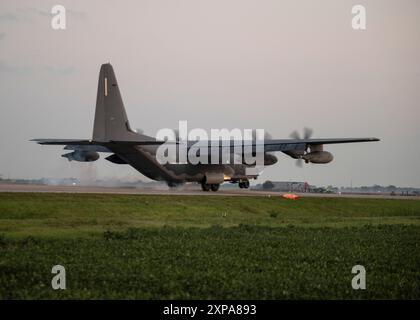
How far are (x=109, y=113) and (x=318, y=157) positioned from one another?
18.2 metres

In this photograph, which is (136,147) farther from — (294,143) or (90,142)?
(294,143)

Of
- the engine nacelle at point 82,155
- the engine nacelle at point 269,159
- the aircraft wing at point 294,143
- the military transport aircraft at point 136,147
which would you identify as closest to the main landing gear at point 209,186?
the military transport aircraft at point 136,147

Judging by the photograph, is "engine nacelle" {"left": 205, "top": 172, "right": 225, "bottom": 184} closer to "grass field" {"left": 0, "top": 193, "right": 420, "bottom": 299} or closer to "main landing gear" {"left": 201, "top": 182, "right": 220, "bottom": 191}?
"main landing gear" {"left": 201, "top": 182, "right": 220, "bottom": 191}

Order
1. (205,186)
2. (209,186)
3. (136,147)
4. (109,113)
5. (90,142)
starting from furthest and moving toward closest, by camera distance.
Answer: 1. (209,186)
2. (205,186)
3. (109,113)
4. (136,147)
5. (90,142)

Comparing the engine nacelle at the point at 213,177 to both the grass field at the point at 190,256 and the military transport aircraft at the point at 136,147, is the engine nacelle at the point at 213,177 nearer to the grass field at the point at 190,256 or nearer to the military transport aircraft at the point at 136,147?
the military transport aircraft at the point at 136,147

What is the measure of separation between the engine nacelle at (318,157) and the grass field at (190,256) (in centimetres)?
1690

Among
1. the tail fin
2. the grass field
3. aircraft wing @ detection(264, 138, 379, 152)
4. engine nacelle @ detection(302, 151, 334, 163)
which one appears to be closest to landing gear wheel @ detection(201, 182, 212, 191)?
aircraft wing @ detection(264, 138, 379, 152)

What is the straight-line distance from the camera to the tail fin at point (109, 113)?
54438 millimetres

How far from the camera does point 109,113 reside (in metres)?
54.7

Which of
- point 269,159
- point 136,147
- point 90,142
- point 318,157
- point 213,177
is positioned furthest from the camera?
point 269,159

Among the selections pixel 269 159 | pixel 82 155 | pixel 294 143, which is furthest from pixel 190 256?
pixel 269 159

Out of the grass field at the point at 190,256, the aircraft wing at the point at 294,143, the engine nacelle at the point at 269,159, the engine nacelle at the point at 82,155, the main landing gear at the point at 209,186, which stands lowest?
the main landing gear at the point at 209,186
